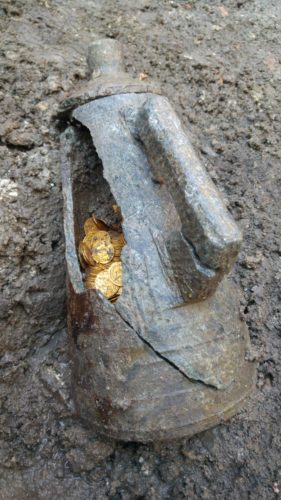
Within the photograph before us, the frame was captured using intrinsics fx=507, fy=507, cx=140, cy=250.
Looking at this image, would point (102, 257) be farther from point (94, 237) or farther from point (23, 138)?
point (23, 138)

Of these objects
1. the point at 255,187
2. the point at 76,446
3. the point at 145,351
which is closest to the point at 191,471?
the point at 76,446

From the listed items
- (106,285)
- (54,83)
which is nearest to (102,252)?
(106,285)

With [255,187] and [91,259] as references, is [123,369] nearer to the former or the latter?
[91,259]

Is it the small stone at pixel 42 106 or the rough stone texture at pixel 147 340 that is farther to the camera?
the small stone at pixel 42 106

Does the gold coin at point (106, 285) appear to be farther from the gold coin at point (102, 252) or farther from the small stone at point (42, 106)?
the small stone at point (42, 106)

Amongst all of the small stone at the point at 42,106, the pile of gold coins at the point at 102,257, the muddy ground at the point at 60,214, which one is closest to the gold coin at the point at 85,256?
the pile of gold coins at the point at 102,257

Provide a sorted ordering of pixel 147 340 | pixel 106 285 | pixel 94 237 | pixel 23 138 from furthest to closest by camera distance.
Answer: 1. pixel 23 138
2. pixel 94 237
3. pixel 106 285
4. pixel 147 340

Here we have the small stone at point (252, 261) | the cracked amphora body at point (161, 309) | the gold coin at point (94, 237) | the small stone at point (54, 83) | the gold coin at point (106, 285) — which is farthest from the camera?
the small stone at point (54, 83)
